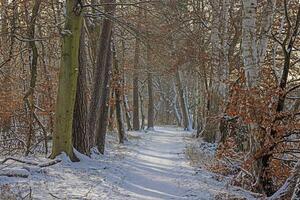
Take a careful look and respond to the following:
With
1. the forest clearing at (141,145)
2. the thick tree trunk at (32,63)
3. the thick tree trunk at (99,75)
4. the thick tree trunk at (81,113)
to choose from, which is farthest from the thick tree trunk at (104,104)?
the thick tree trunk at (32,63)

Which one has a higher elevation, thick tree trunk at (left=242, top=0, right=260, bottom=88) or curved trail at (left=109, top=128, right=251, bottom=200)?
thick tree trunk at (left=242, top=0, right=260, bottom=88)

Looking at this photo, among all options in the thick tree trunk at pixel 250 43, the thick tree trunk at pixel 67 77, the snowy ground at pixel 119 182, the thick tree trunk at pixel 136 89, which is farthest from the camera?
the thick tree trunk at pixel 136 89

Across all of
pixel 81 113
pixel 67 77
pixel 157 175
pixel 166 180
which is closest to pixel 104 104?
pixel 81 113

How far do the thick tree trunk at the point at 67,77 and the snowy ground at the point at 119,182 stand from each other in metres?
0.77

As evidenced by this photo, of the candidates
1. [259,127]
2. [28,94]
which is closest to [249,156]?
[259,127]

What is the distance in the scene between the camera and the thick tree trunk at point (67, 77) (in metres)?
13.1

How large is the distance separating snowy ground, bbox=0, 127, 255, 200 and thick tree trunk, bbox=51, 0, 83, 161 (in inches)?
30.5

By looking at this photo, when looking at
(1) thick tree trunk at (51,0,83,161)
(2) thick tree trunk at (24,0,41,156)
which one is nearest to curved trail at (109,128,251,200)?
(1) thick tree trunk at (51,0,83,161)

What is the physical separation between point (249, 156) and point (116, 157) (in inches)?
311

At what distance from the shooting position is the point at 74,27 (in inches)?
516

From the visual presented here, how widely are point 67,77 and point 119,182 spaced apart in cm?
356

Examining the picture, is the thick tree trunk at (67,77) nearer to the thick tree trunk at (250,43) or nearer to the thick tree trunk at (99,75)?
the thick tree trunk at (99,75)

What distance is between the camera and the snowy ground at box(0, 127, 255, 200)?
366 inches

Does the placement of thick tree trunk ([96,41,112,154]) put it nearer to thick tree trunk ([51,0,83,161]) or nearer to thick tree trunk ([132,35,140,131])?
thick tree trunk ([51,0,83,161])
